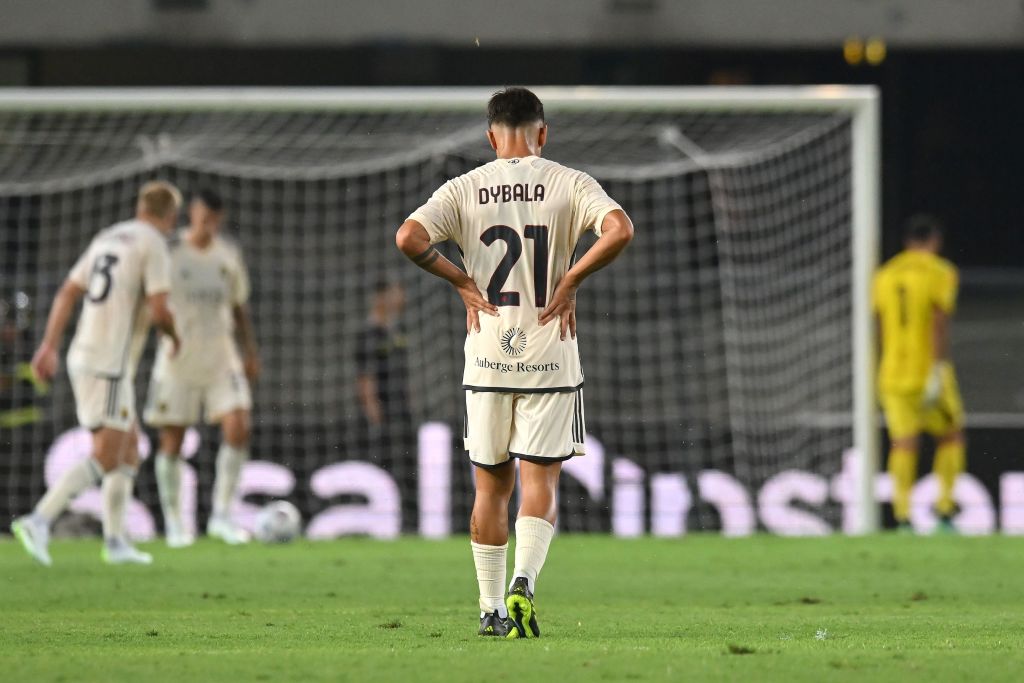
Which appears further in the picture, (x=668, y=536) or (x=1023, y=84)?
(x=1023, y=84)

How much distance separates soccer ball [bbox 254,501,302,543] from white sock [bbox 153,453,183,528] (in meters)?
0.52

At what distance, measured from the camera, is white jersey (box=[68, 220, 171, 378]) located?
9953 mm

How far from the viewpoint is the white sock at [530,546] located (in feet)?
20.1

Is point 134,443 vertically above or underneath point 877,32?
underneath

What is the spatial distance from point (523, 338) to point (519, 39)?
981 centimetres

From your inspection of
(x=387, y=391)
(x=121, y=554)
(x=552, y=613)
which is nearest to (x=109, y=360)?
(x=121, y=554)

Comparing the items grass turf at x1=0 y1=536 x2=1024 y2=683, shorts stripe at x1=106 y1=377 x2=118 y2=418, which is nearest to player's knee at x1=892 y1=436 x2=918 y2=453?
grass turf at x1=0 y1=536 x2=1024 y2=683

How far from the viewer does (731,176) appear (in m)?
13.8

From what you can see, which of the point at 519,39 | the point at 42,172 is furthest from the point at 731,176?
the point at 42,172

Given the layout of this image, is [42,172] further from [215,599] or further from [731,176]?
[215,599]

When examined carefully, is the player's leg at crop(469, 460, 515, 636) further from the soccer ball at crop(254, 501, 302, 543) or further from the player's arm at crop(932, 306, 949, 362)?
the player's arm at crop(932, 306, 949, 362)

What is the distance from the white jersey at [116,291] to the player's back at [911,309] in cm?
523

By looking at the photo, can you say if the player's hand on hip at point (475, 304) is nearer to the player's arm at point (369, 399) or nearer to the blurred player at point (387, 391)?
the blurred player at point (387, 391)

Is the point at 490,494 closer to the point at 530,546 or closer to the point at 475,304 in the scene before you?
the point at 530,546
